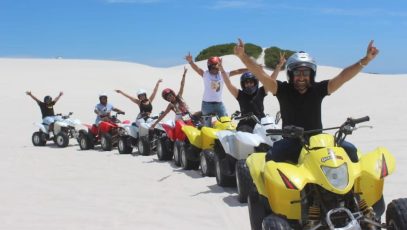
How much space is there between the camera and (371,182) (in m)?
4.51

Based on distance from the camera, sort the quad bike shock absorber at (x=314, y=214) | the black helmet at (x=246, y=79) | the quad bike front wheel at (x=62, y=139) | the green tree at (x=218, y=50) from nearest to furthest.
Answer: the quad bike shock absorber at (x=314, y=214) → the black helmet at (x=246, y=79) → the quad bike front wheel at (x=62, y=139) → the green tree at (x=218, y=50)

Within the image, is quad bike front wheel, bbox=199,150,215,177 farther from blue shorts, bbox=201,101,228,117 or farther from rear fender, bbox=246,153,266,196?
rear fender, bbox=246,153,266,196

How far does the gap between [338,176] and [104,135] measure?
11.2 m

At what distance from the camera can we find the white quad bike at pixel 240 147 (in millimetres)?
7430

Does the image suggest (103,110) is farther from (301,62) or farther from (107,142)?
(301,62)

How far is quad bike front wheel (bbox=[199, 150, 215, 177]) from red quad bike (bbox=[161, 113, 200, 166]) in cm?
Result: 103

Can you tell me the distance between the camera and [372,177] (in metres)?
4.48

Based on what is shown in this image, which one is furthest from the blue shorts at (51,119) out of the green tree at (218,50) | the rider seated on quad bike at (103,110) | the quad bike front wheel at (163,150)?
the green tree at (218,50)

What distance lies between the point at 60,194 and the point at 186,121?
313 cm

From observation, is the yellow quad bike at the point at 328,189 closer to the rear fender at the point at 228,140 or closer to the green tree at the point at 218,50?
the rear fender at the point at 228,140

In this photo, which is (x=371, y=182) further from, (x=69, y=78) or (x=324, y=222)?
(x=69, y=78)

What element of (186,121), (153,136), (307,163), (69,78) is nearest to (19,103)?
(69,78)

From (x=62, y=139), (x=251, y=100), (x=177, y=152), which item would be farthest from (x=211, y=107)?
(x=62, y=139)

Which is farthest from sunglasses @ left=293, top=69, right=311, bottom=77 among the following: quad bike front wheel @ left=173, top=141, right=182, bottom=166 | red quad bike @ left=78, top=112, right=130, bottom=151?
red quad bike @ left=78, top=112, right=130, bottom=151
